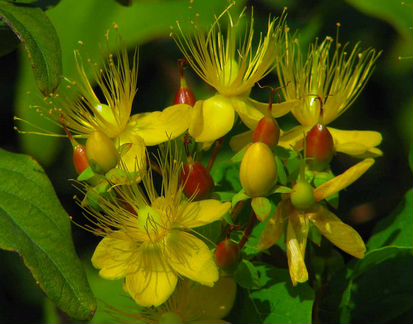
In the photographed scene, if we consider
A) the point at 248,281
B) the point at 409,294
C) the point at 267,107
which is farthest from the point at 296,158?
the point at 409,294

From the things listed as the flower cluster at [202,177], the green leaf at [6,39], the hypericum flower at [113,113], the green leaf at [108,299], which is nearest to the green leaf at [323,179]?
the flower cluster at [202,177]

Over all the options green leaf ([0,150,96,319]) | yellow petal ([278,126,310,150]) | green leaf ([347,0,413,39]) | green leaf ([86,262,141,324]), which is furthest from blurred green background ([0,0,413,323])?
green leaf ([0,150,96,319])

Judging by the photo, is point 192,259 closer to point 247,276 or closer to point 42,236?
point 247,276

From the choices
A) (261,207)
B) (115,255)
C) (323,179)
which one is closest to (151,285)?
(115,255)

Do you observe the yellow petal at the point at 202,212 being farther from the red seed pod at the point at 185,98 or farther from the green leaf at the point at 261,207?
the red seed pod at the point at 185,98

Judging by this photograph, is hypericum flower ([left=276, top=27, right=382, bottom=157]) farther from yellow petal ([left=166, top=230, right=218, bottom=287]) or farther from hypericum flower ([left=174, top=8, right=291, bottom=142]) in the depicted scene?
yellow petal ([left=166, top=230, right=218, bottom=287])
